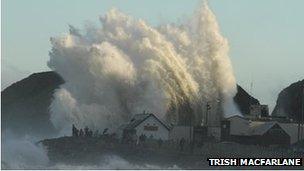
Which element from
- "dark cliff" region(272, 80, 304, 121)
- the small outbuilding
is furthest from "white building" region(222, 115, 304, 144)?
"dark cliff" region(272, 80, 304, 121)

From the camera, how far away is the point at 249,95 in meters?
52.0

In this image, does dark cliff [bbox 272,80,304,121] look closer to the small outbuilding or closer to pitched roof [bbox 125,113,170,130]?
the small outbuilding

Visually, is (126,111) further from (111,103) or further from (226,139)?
(226,139)

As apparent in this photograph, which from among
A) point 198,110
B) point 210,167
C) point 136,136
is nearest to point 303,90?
point 198,110

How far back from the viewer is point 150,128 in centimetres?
3847

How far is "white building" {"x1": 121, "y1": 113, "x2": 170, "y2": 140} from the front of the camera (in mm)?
38094

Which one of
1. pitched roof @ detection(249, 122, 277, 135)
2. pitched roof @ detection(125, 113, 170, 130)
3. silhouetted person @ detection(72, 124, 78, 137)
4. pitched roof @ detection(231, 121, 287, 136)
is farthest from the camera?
silhouetted person @ detection(72, 124, 78, 137)

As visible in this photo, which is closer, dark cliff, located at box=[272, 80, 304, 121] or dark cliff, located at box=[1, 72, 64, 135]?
dark cliff, located at box=[1, 72, 64, 135]

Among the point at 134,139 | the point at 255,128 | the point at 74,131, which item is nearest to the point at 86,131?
the point at 74,131

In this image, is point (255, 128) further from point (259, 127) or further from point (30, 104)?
point (30, 104)

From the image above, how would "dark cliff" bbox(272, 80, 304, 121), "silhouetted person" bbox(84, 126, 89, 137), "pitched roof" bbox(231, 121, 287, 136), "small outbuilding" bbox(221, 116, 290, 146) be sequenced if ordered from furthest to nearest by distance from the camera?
"dark cliff" bbox(272, 80, 304, 121), "silhouetted person" bbox(84, 126, 89, 137), "pitched roof" bbox(231, 121, 287, 136), "small outbuilding" bbox(221, 116, 290, 146)

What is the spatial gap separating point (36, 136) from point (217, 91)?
11176 mm

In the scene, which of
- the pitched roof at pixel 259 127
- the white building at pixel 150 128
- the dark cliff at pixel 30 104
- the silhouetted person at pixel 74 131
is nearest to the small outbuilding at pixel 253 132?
the pitched roof at pixel 259 127

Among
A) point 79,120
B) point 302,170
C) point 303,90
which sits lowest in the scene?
point 302,170
